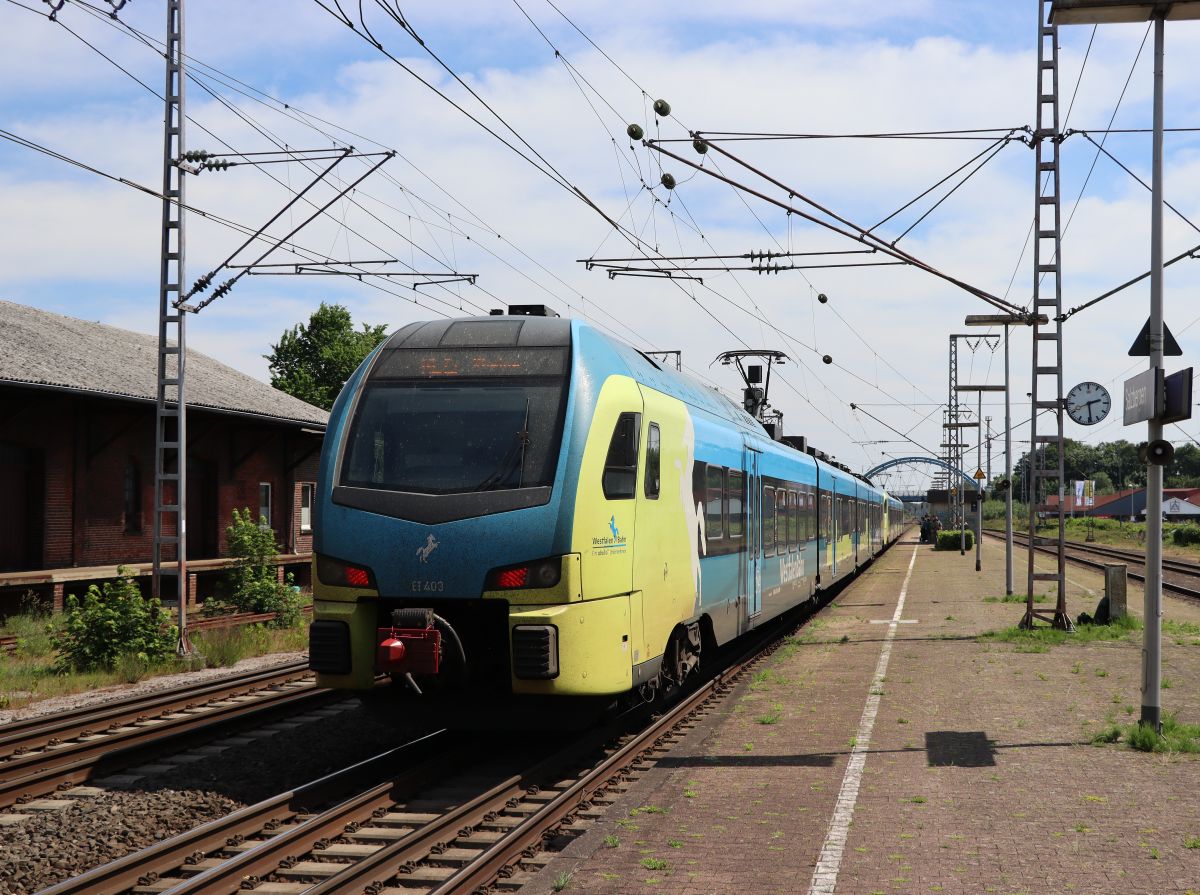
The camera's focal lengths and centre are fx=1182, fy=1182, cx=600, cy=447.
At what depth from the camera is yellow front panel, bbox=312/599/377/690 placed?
349 inches

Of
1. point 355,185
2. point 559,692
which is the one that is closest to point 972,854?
point 559,692

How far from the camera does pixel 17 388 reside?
20.2m

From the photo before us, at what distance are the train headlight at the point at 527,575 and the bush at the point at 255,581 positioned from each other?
14.0m

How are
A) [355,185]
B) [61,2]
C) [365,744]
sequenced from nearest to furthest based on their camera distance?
[365,744], [61,2], [355,185]

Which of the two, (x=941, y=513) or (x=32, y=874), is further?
(x=941, y=513)

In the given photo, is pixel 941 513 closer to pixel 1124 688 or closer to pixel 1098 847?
pixel 1124 688

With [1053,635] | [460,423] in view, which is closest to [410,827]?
[460,423]

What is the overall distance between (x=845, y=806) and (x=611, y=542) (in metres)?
2.58

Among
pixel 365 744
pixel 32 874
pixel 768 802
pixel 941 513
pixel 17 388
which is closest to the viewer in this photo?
pixel 32 874

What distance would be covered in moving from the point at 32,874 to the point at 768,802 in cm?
455

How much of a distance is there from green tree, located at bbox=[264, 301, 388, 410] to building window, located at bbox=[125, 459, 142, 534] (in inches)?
1595

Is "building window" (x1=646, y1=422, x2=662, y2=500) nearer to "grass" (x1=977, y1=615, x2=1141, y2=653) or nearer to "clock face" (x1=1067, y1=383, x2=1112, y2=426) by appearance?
"grass" (x1=977, y1=615, x2=1141, y2=653)

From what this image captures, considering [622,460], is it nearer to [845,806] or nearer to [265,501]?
[845,806]

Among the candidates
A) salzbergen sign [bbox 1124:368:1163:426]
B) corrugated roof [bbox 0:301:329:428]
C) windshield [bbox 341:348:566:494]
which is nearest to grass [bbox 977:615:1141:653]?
salzbergen sign [bbox 1124:368:1163:426]
